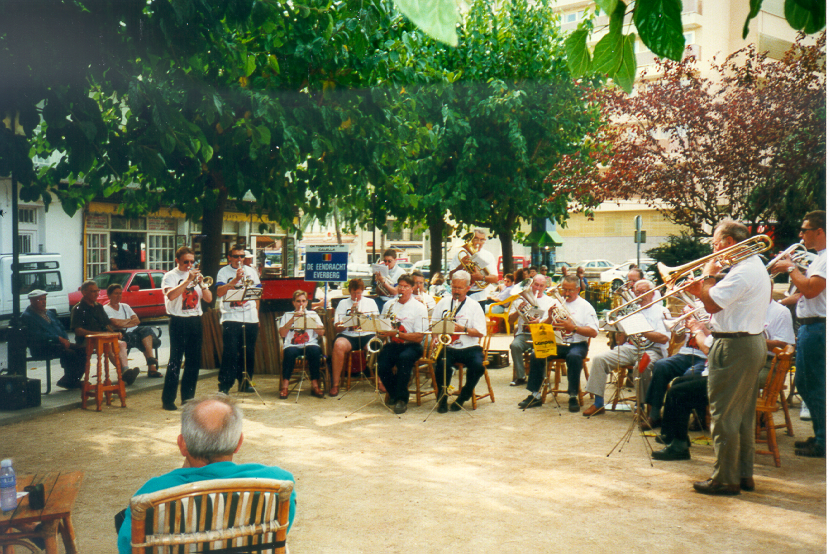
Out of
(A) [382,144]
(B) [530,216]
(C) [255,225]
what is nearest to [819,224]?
(A) [382,144]

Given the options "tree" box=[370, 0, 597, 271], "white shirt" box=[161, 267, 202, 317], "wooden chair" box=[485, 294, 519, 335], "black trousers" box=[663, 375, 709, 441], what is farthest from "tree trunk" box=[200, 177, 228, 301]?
"black trousers" box=[663, 375, 709, 441]

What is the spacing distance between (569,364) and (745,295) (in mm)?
3437

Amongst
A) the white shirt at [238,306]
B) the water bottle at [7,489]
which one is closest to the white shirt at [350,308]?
the white shirt at [238,306]

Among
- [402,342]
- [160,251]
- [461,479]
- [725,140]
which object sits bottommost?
[461,479]

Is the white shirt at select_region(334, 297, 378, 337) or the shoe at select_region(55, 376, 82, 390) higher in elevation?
the white shirt at select_region(334, 297, 378, 337)

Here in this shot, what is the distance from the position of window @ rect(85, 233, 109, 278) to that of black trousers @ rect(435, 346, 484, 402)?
1527 cm

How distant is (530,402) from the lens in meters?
7.85

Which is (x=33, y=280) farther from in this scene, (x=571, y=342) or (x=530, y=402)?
(x=571, y=342)

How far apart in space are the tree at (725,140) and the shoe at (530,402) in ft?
20.2

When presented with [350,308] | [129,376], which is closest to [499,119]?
[350,308]

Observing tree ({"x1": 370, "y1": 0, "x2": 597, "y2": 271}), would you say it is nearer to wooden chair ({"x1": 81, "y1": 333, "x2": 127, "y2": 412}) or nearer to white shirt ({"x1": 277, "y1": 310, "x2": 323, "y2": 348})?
white shirt ({"x1": 277, "y1": 310, "x2": 323, "y2": 348})

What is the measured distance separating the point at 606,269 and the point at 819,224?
3184 centimetres

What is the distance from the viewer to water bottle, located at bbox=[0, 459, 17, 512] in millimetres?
2969

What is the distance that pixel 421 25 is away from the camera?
1.19 metres
